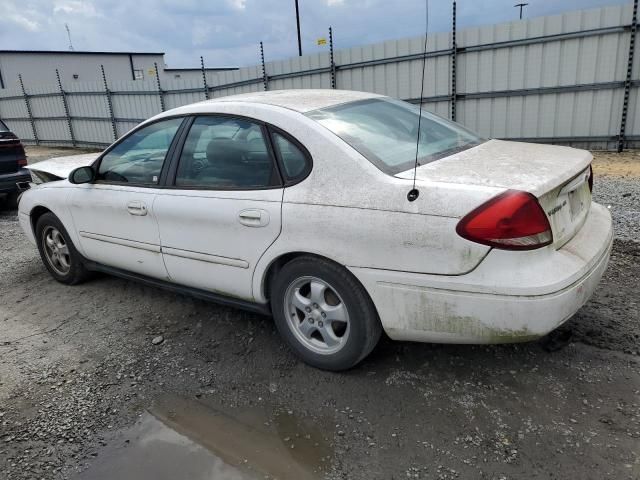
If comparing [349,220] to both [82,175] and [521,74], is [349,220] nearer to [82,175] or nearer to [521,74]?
[82,175]

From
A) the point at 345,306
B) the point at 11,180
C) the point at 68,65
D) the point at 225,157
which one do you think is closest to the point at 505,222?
the point at 345,306

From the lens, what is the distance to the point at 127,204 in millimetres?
3703

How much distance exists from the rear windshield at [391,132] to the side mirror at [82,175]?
2.02 metres

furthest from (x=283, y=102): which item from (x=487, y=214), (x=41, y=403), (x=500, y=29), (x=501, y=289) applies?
(x=500, y=29)

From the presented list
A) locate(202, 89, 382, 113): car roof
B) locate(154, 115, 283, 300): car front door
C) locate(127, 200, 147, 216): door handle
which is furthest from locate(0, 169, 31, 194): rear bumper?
locate(202, 89, 382, 113): car roof

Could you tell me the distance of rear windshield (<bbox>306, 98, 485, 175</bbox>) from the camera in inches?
109

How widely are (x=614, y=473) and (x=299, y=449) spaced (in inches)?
53.7

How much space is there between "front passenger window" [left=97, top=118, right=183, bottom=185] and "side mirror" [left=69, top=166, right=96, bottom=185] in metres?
0.06

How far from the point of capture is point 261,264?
3006 mm

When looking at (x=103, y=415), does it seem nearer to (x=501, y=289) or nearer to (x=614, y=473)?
(x=501, y=289)

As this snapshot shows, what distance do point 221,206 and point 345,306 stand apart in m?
1.00

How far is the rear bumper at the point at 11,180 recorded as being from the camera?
25.2 ft

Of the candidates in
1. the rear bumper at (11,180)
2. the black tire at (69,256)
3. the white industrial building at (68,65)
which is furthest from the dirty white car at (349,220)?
the white industrial building at (68,65)

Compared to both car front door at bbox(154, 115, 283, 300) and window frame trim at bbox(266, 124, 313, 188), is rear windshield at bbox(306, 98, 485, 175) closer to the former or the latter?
window frame trim at bbox(266, 124, 313, 188)
